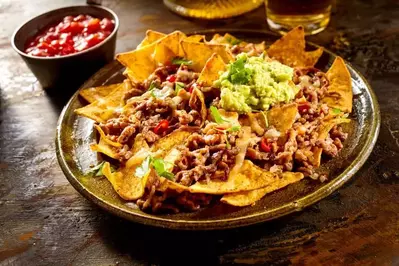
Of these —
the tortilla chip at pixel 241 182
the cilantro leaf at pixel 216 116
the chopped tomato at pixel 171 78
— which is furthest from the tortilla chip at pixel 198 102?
the tortilla chip at pixel 241 182

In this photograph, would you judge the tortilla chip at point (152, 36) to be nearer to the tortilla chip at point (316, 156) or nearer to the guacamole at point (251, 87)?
the guacamole at point (251, 87)

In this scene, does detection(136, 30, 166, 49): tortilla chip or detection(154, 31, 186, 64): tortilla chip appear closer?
detection(154, 31, 186, 64): tortilla chip

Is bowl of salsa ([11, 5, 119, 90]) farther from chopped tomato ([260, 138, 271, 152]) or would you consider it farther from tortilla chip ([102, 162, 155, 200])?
chopped tomato ([260, 138, 271, 152])

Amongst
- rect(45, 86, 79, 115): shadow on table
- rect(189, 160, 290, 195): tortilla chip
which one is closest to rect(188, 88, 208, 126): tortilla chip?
rect(189, 160, 290, 195): tortilla chip

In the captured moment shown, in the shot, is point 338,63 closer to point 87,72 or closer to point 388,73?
point 388,73

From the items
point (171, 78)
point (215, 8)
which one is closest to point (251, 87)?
point (171, 78)

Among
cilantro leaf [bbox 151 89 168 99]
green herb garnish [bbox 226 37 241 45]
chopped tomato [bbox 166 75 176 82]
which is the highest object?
green herb garnish [bbox 226 37 241 45]
